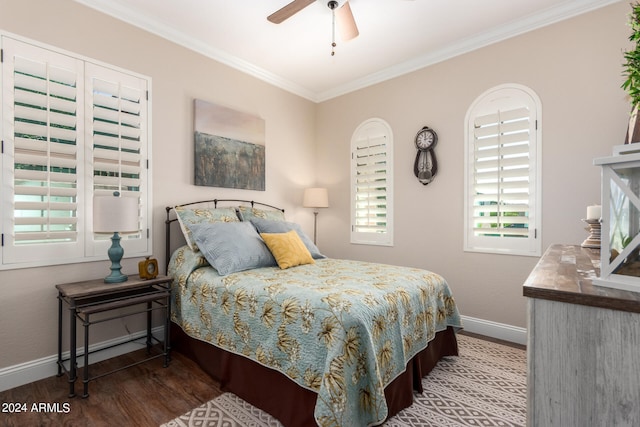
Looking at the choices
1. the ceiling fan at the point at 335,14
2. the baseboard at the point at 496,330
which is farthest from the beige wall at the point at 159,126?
the baseboard at the point at 496,330

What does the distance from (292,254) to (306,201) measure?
1.58 m

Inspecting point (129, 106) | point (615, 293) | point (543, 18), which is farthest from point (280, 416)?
point (543, 18)

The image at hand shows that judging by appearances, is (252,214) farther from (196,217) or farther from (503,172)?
(503,172)

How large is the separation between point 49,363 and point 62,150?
63.5 inches

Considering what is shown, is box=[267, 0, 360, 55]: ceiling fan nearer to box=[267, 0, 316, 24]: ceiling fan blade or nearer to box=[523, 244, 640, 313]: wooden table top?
box=[267, 0, 316, 24]: ceiling fan blade

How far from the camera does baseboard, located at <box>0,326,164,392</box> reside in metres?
2.20

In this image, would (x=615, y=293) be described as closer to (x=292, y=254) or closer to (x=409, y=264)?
(x=292, y=254)

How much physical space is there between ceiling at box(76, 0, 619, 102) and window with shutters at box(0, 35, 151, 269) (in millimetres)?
667

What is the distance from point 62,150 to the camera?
2412 mm

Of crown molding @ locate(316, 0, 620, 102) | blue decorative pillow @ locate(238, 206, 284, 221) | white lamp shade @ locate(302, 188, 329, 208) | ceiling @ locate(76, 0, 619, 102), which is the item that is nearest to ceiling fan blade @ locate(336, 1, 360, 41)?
ceiling @ locate(76, 0, 619, 102)

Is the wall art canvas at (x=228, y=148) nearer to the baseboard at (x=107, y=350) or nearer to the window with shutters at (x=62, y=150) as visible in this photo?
the window with shutters at (x=62, y=150)

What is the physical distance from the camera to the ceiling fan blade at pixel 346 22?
7.76 feet

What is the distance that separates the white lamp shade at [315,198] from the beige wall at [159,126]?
0.69 ft

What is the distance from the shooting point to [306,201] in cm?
427
